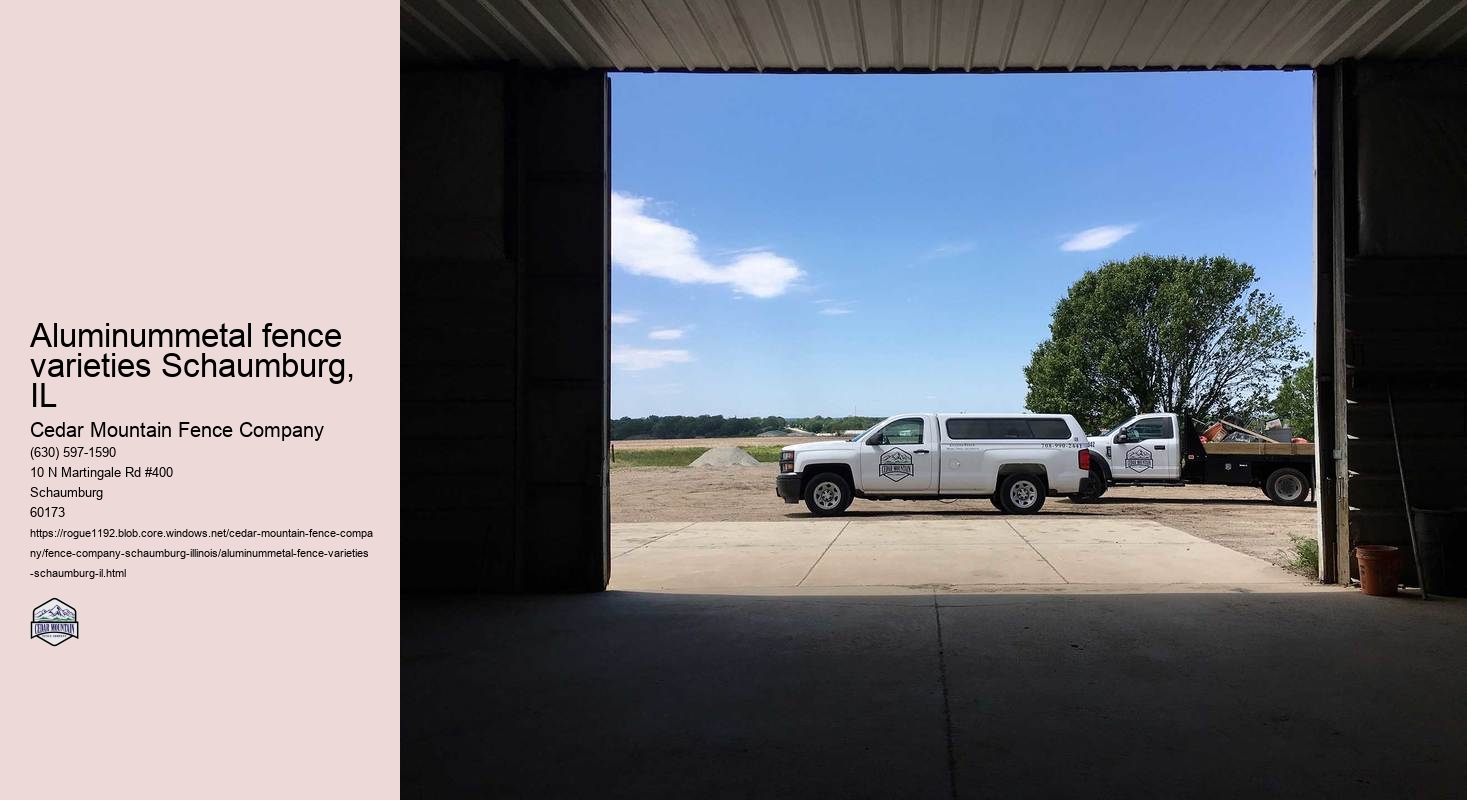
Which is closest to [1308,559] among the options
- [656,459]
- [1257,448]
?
[1257,448]

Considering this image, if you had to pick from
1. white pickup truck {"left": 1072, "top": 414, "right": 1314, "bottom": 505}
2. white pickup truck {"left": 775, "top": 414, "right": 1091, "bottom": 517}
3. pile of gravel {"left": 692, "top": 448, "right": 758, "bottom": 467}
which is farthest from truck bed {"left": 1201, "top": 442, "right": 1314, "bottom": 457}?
pile of gravel {"left": 692, "top": 448, "right": 758, "bottom": 467}

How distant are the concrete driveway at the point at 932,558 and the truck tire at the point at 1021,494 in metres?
1.59

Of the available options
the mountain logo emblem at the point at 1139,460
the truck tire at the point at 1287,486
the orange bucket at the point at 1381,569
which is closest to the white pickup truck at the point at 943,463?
the mountain logo emblem at the point at 1139,460

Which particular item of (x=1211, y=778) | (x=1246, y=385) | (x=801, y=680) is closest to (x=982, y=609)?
(x=801, y=680)

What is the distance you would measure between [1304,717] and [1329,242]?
5164 millimetres

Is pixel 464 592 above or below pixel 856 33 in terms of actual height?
below

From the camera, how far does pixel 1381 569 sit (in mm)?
7352

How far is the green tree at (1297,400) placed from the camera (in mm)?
32188

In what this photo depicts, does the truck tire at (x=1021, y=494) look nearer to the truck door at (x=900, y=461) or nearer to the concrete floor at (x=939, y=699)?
the truck door at (x=900, y=461)

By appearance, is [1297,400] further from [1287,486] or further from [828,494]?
[828,494]

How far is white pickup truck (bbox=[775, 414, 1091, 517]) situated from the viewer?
1589 centimetres
